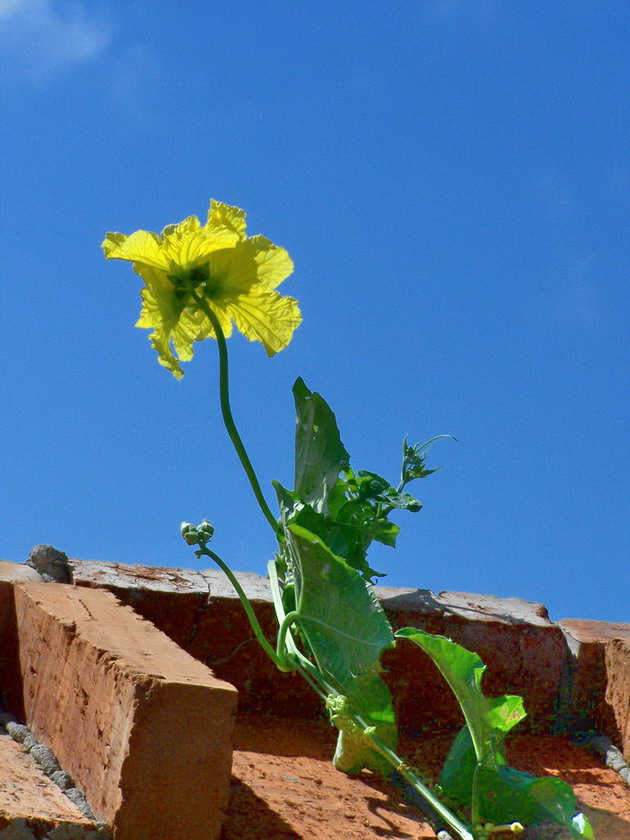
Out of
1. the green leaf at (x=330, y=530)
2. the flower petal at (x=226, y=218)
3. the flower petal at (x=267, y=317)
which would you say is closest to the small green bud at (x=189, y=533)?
the green leaf at (x=330, y=530)

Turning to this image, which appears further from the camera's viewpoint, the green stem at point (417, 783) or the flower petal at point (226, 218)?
the flower petal at point (226, 218)

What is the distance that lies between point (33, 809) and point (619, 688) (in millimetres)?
1937

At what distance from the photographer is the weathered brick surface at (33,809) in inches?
64.9

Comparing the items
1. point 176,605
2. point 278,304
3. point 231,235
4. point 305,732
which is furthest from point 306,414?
point 305,732

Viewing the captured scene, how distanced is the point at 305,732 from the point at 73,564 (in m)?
0.84

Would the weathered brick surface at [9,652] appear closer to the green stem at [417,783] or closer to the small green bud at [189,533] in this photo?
the small green bud at [189,533]

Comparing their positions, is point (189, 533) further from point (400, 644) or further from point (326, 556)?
point (400, 644)

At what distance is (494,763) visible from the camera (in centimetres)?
200

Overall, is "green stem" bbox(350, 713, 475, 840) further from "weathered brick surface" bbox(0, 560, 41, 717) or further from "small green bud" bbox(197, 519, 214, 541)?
"weathered brick surface" bbox(0, 560, 41, 717)

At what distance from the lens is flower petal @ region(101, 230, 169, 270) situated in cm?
227

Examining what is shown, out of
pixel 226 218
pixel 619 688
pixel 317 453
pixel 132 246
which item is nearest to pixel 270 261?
pixel 226 218

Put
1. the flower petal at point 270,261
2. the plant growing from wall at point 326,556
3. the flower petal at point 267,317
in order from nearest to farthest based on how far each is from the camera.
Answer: the plant growing from wall at point 326,556
the flower petal at point 270,261
the flower petal at point 267,317

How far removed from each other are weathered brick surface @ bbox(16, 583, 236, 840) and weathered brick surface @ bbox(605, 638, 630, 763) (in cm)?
156

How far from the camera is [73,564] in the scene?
2.92 m
